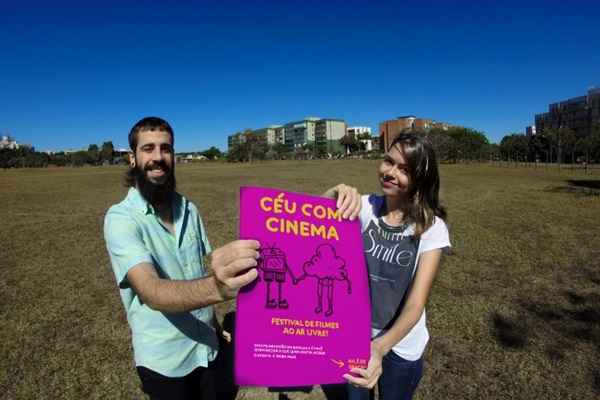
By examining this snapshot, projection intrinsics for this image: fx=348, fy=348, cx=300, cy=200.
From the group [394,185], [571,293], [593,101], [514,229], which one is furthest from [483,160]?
[394,185]

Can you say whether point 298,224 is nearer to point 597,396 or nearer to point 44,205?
point 597,396

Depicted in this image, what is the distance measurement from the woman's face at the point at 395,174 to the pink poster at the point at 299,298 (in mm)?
571

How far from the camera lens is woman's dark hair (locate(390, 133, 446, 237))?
187 cm

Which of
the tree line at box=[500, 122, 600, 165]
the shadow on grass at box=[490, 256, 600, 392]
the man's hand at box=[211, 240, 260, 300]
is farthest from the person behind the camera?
the tree line at box=[500, 122, 600, 165]

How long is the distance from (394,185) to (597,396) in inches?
143

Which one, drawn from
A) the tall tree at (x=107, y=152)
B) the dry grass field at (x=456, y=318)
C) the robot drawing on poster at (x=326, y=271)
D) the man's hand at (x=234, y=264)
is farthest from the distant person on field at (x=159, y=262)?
the tall tree at (x=107, y=152)

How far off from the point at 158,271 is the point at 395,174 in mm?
1381

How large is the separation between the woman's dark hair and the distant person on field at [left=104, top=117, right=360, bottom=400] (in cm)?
48

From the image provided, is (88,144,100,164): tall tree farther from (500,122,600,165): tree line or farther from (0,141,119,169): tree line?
(500,122,600,165): tree line

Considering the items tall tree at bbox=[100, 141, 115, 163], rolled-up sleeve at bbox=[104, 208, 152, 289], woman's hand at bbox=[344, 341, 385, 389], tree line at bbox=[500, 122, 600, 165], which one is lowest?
woman's hand at bbox=[344, 341, 385, 389]

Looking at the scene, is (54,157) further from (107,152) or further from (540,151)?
(540,151)

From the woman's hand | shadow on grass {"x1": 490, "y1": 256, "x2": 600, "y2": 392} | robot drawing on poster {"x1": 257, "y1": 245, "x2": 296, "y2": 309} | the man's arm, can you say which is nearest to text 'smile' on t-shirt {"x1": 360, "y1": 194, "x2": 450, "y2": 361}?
the woman's hand

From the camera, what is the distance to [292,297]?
4.42ft

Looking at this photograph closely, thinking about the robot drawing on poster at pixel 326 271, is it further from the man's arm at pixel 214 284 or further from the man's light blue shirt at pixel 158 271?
the man's light blue shirt at pixel 158 271
